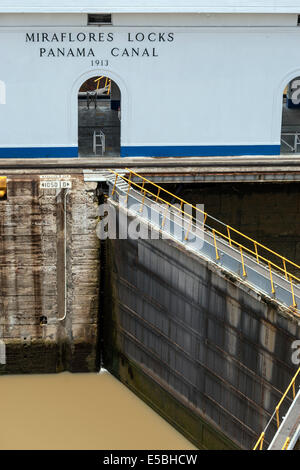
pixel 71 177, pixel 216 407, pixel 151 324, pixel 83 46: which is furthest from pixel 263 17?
pixel 216 407

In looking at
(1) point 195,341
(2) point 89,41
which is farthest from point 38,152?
(1) point 195,341

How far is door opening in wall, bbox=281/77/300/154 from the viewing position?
2813 cm

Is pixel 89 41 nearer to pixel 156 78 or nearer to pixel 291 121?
pixel 156 78

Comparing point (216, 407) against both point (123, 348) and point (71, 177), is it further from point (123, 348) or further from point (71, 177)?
point (71, 177)

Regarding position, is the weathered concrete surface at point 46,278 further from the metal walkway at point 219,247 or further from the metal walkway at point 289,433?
the metal walkway at point 289,433

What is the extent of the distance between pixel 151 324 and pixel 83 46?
7968 mm

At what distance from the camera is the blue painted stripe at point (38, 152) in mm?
25969

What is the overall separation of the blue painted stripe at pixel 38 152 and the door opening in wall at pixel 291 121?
660 cm

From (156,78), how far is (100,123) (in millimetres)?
5603

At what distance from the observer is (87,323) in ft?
82.4

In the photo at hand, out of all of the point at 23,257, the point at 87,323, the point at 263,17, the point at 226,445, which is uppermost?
the point at 263,17

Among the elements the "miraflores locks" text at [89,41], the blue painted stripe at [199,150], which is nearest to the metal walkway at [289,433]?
the blue painted stripe at [199,150]

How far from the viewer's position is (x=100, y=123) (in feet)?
102

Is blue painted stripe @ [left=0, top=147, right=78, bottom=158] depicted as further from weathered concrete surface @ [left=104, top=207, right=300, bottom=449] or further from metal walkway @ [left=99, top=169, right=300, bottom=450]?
weathered concrete surface @ [left=104, top=207, right=300, bottom=449]
